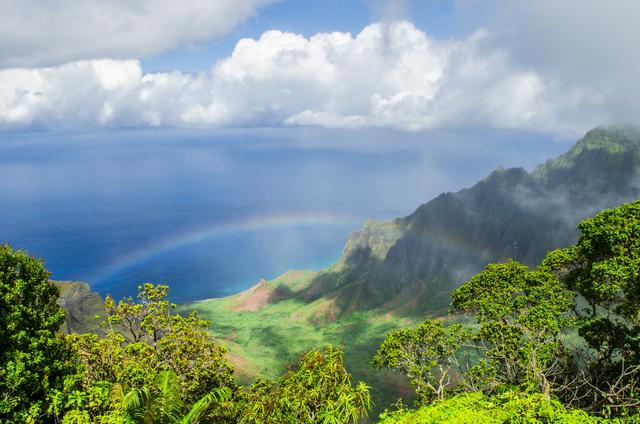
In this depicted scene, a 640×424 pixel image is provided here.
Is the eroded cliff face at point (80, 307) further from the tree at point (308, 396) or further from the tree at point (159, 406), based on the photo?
the tree at point (159, 406)

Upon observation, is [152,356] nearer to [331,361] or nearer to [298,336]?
[331,361]

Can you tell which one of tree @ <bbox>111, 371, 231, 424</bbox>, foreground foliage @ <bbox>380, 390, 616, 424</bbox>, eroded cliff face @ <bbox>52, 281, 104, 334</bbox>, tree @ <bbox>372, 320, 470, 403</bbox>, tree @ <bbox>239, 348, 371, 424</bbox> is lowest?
eroded cliff face @ <bbox>52, 281, 104, 334</bbox>

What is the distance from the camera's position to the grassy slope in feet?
393

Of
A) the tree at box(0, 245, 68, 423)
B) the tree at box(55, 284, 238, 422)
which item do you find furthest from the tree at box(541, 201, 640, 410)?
the tree at box(0, 245, 68, 423)

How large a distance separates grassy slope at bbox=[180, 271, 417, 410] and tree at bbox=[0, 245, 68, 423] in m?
95.0

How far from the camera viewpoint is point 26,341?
20406 millimetres

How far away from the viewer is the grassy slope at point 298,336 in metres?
120

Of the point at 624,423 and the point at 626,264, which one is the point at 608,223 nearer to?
the point at 626,264

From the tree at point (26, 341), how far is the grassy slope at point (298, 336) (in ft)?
312

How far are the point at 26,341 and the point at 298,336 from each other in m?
153

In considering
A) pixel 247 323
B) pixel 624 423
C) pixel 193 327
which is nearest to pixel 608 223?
pixel 624 423

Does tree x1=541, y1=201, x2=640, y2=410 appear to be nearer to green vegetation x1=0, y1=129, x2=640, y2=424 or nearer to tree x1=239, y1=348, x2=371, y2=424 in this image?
green vegetation x1=0, y1=129, x2=640, y2=424

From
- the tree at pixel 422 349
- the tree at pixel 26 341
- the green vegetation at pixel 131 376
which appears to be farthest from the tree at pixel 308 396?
the tree at pixel 26 341

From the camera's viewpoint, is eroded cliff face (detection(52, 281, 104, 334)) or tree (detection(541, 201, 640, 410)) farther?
eroded cliff face (detection(52, 281, 104, 334))
